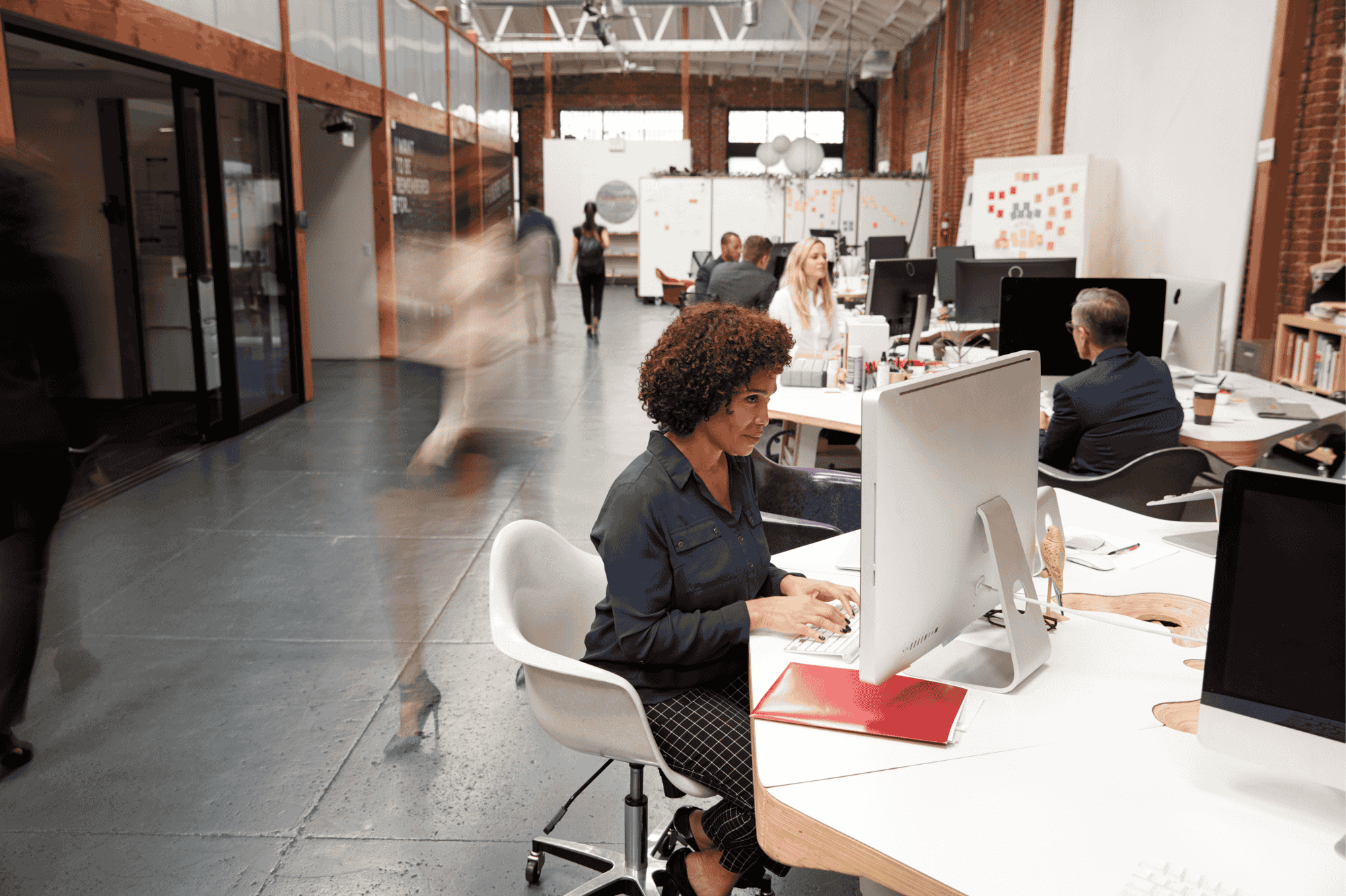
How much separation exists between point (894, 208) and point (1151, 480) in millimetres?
14083

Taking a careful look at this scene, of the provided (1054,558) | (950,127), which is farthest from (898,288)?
(950,127)

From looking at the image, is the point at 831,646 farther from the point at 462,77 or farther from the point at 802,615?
the point at 462,77

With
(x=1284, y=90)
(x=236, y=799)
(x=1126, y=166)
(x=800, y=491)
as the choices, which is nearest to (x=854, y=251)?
(x=1126, y=166)

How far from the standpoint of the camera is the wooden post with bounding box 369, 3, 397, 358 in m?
9.84

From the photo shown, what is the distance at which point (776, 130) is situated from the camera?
22.4 metres

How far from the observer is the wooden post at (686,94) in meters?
19.8

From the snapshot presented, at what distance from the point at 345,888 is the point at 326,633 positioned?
1.55m

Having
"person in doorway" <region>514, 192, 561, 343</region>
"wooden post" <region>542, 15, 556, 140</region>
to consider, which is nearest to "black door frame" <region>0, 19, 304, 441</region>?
"person in doorway" <region>514, 192, 561, 343</region>

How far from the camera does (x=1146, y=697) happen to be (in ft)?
5.45

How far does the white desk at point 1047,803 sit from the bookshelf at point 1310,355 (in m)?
4.81

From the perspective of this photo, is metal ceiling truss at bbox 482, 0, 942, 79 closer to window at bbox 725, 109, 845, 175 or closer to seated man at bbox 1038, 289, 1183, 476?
window at bbox 725, 109, 845, 175

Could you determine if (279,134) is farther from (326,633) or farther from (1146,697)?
(1146,697)

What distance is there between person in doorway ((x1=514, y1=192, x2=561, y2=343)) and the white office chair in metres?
5.30

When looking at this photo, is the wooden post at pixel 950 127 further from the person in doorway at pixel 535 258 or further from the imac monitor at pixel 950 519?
the imac monitor at pixel 950 519
